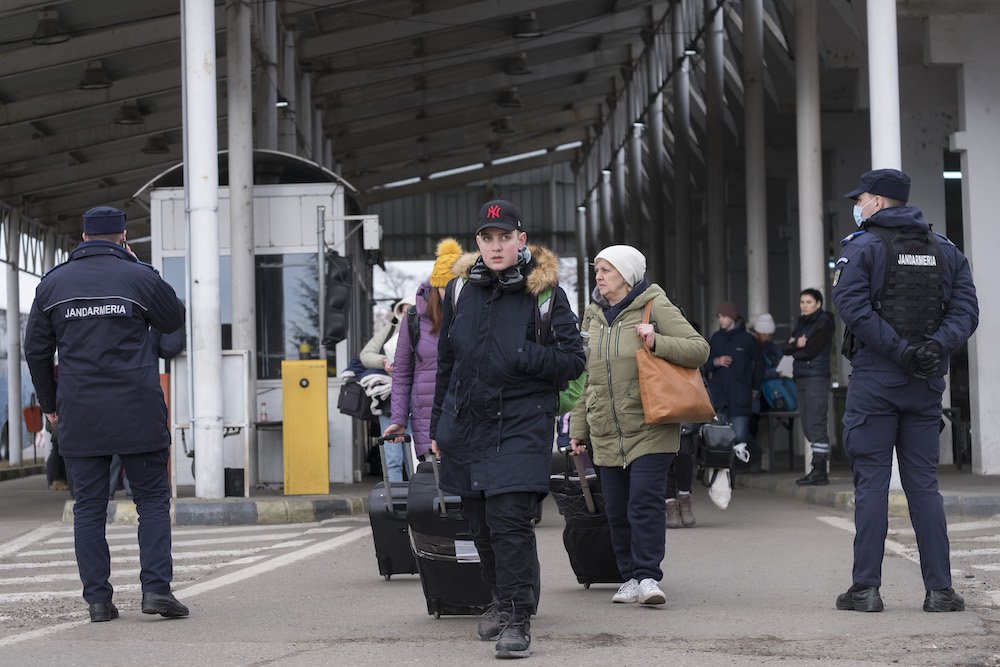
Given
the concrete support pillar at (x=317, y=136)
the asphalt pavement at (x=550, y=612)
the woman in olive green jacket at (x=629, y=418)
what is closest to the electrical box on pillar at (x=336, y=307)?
the asphalt pavement at (x=550, y=612)

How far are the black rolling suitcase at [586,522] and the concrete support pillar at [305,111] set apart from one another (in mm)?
18835

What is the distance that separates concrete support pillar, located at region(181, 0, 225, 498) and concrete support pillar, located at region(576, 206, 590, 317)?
40.2m

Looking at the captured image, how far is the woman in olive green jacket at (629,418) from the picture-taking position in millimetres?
7625

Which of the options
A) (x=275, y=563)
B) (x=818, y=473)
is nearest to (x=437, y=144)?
(x=818, y=473)

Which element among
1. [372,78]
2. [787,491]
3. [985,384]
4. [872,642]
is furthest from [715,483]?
[372,78]

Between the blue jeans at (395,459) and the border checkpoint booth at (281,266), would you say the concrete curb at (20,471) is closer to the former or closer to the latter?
the border checkpoint booth at (281,266)

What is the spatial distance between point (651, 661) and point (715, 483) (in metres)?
3.21

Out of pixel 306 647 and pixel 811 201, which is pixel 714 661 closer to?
pixel 306 647

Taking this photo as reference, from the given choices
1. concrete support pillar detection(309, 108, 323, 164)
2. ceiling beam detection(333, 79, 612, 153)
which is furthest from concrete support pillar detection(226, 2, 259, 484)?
ceiling beam detection(333, 79, 612, 153)

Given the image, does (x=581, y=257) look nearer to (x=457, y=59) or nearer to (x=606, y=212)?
(x=606, y=212)

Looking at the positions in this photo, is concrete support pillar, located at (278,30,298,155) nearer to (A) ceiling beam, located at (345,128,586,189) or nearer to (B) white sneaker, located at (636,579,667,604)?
(A) ceiling beam, located at (345,128,586,189)

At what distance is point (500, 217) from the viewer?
6559 mm

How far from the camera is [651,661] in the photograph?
236 inches

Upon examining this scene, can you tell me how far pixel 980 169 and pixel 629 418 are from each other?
1093cm
